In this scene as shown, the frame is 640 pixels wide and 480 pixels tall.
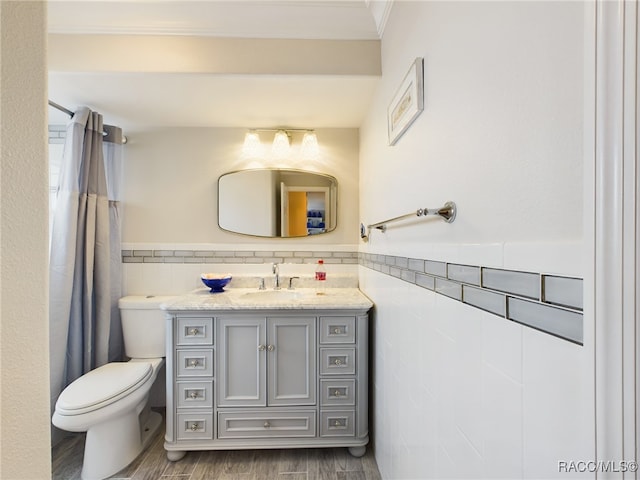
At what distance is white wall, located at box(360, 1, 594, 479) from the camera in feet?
1.42

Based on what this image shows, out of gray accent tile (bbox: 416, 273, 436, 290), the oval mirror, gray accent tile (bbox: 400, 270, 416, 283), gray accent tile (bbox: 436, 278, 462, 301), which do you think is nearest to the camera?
gray accent tile (bbox: 436, 278, 462, 301)

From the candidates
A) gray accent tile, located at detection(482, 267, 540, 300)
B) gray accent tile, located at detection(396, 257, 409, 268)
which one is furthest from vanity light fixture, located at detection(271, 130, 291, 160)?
gray accent tile, located at detection(482, 267, 540, 300)

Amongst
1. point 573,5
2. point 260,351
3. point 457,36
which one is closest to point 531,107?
point 573,5

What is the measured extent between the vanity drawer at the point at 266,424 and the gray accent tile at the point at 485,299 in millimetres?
1317

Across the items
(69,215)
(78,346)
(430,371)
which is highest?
(69,215)

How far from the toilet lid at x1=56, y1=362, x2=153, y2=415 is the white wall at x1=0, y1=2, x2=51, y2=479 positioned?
110 cm

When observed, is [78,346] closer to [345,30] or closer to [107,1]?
[107,1]

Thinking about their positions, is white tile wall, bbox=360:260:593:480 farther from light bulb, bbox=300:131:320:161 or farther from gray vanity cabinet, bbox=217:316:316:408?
light bulb, bbox=300:131:320:161

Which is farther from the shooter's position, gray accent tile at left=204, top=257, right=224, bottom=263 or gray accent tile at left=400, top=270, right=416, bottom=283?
gray accent tile at left=204, top=257, right=224, bottom=263

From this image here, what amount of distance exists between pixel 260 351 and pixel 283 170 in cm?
127

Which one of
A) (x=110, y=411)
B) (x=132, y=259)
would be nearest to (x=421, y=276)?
(x=110, y=411)

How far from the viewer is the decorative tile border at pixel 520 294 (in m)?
0.42

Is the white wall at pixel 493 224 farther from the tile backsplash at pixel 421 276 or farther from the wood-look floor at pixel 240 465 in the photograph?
the wood-look floor at pixel 240 465

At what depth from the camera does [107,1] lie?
1.42m
